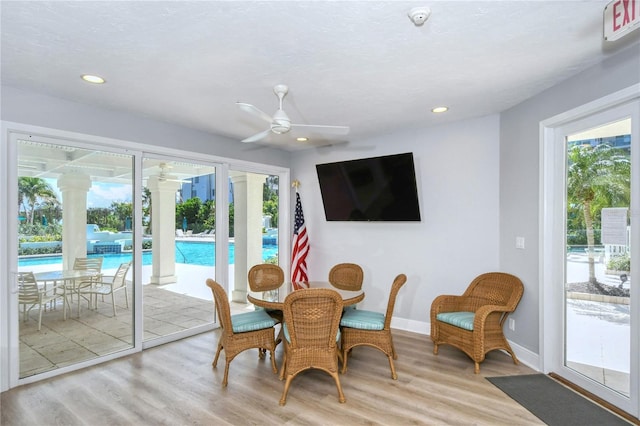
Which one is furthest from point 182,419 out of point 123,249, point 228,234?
point 228,234

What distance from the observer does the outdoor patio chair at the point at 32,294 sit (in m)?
3.19

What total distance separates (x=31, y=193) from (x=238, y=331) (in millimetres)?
2369

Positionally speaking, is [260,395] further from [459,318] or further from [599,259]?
[599,259]

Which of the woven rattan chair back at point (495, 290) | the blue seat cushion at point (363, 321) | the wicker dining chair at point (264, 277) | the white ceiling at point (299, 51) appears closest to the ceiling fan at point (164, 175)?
the white ceiling at point (299, 51)

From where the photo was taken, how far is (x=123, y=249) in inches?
154

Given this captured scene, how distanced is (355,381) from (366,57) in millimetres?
2792

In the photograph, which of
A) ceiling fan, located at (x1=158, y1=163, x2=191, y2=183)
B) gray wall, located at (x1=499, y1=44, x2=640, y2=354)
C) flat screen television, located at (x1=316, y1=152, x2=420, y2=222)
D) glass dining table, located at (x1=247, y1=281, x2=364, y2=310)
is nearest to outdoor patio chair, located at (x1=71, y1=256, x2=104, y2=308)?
ceiling fan, located at (x1=158, y1=163, x2=191, y2=183)

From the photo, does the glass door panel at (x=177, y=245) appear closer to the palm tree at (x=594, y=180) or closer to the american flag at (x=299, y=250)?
the american flag at (x=299, y=250)

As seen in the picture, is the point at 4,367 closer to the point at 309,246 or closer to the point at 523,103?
the point at 309,246

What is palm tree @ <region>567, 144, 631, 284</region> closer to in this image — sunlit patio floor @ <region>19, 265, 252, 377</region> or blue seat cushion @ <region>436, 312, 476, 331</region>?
blue seat cushion @ <region>436, 312, 476, 331</region>

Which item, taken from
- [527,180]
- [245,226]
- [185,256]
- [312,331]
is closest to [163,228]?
[185,256]

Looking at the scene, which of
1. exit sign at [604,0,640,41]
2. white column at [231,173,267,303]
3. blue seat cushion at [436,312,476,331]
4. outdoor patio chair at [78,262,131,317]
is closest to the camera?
exit sign at [604,0,640,41]

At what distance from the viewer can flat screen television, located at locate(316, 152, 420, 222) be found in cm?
446

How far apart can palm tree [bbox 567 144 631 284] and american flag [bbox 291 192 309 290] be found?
3573 mm
